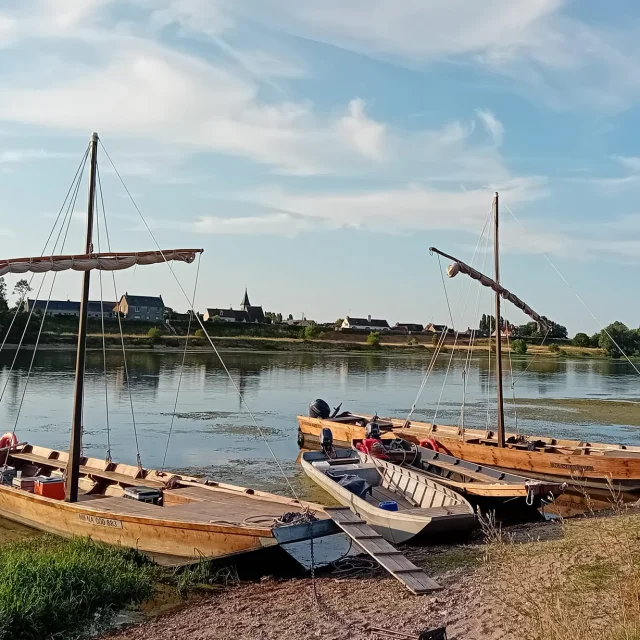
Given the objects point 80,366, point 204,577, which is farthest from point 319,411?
point 204,577

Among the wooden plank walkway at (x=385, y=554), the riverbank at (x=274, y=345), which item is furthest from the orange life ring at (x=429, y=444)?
the riverbank at (x=274, y=345)

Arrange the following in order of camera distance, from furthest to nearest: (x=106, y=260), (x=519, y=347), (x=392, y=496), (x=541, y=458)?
(x=519, y=347)
(x=541, y=458)
(x=392, y=496)
(x=106, y=260)

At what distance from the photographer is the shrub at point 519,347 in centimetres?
12256

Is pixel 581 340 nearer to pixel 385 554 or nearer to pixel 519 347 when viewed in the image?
pixel 519 347

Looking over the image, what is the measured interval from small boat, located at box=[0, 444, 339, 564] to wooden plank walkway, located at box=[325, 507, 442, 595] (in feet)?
1.04

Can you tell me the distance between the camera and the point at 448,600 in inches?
412

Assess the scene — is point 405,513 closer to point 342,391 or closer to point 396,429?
point 396,429

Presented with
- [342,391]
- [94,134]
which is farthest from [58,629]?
[342,391]

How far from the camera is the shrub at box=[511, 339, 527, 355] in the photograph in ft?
402

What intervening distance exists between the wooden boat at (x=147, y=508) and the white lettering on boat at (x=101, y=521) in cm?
2

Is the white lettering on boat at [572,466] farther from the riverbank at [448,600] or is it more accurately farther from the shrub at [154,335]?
the shrub at [154,335]

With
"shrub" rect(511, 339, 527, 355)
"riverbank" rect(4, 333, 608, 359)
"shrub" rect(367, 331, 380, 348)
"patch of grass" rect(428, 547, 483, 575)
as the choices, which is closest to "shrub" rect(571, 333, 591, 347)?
"riverbank" rect(4, 333, 608, 359)

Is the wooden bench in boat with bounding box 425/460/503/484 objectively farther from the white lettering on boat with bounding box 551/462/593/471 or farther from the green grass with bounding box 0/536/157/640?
the green grass with bounding box 0/536/157/640

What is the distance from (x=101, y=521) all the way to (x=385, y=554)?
5.76 metres
